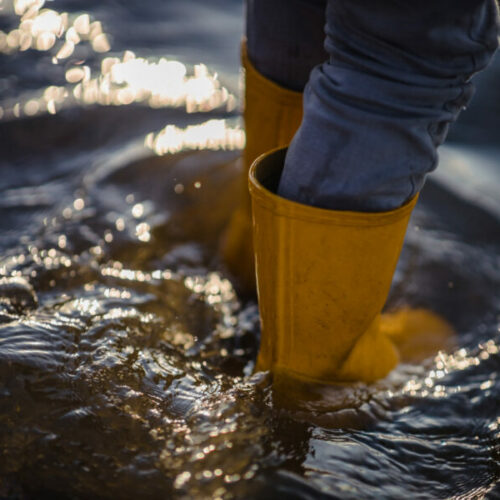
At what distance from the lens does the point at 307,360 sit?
1.04 m

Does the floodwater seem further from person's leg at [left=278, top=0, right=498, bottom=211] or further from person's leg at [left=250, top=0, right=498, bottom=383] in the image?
person's leg at [left=278, top=0, right=498, bottom=211]

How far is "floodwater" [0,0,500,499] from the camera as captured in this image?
2.82ft

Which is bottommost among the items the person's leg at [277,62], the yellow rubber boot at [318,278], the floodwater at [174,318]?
the floodwater at [174,318]

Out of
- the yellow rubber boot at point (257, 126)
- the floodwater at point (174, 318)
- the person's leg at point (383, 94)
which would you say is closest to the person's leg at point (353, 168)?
the person's leg at point (383, 94)

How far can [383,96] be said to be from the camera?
2.68 ft

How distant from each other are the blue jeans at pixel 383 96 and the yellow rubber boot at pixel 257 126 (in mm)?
330

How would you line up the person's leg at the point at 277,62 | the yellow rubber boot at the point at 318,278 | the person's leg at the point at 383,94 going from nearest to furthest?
the person's leg at the point at 383,94 → the yellow rubber boot at the point at 318,278 → the person's leg at the point at 277,62

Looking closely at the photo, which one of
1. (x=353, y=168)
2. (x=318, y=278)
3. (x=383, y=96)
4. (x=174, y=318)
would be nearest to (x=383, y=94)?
(x=383, y=96)

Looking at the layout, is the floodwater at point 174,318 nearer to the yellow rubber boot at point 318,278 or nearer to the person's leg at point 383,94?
the yellow rubber boot at point 318,278

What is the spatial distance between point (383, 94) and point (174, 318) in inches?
25.1

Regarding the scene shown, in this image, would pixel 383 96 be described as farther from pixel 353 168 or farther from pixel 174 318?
pixel 174 318

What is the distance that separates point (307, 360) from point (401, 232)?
27 cm

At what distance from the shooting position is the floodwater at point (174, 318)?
2.82ft

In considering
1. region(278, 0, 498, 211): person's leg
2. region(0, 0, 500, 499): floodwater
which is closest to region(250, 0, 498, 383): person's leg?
region(278, 0, 498, 211): person's leg
